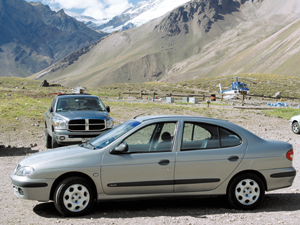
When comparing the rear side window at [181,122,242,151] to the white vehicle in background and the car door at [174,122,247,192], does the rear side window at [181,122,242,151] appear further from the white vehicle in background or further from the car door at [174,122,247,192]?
the white vehicle in background

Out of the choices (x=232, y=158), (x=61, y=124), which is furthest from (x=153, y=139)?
(x=61, y=124)

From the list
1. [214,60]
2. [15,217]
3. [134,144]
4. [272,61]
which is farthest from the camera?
[214,60]

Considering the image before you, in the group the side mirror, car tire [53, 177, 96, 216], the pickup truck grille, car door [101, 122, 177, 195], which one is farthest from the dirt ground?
the pickup truck grille

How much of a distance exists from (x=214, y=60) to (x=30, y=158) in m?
186

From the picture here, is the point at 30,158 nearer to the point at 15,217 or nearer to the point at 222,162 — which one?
the point at 15,217

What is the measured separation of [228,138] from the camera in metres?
5.73

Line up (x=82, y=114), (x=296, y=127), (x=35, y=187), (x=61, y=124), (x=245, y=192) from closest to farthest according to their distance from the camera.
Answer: (x=35, y=187), (x=245, y=192), (x=61, y=124), (x=82, y=114), (x=296, y=127)

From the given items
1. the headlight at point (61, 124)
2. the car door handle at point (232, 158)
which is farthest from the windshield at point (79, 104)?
the car door handle at point (232, 158)

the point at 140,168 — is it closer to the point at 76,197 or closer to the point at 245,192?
the point at 76,197

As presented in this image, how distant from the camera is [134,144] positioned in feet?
18.1

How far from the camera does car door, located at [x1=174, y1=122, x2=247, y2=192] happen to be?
17.8ft

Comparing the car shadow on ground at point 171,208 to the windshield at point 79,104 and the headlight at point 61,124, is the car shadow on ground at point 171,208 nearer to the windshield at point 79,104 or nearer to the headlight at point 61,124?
the headlight at point 61,124

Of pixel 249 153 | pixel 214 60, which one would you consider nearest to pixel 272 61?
pixel 214 60

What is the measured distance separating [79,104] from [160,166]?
724 cm
